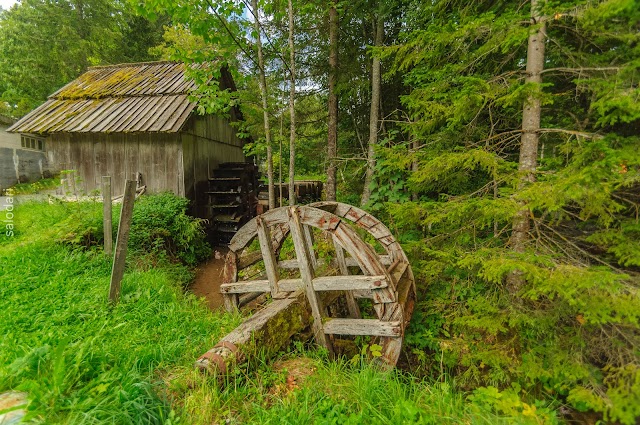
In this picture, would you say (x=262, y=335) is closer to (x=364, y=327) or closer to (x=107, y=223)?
(x=364, y=327)

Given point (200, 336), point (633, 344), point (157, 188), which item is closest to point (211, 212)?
point (157, 188)

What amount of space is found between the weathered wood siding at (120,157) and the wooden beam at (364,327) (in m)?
6.25

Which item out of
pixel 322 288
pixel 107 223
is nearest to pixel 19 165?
pixel 107 223

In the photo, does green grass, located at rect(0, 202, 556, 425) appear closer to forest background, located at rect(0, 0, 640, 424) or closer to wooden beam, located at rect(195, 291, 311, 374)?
wooden beam, located at rect(195, 291, 311, 374)

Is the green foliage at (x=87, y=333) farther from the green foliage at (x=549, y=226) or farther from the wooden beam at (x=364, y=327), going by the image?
the green foliage at (x=549, y=226)

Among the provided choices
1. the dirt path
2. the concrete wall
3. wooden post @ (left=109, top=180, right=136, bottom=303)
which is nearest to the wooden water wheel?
wooden post @ (left=109, top=180, right=136, bottom=303)

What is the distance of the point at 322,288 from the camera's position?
11.1 ft

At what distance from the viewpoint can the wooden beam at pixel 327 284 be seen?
3.10 meters

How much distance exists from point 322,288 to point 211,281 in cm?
417

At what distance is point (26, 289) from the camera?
3.72 m

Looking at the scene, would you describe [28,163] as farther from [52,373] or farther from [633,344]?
[633,344]

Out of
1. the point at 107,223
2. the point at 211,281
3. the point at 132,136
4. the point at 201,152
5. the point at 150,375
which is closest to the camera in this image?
the point at 150,375

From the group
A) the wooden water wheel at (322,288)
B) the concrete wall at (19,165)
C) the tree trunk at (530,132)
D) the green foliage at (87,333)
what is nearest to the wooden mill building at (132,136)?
the concrete wall at (19,165)

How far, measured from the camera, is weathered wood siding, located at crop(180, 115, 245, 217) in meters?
8.03
